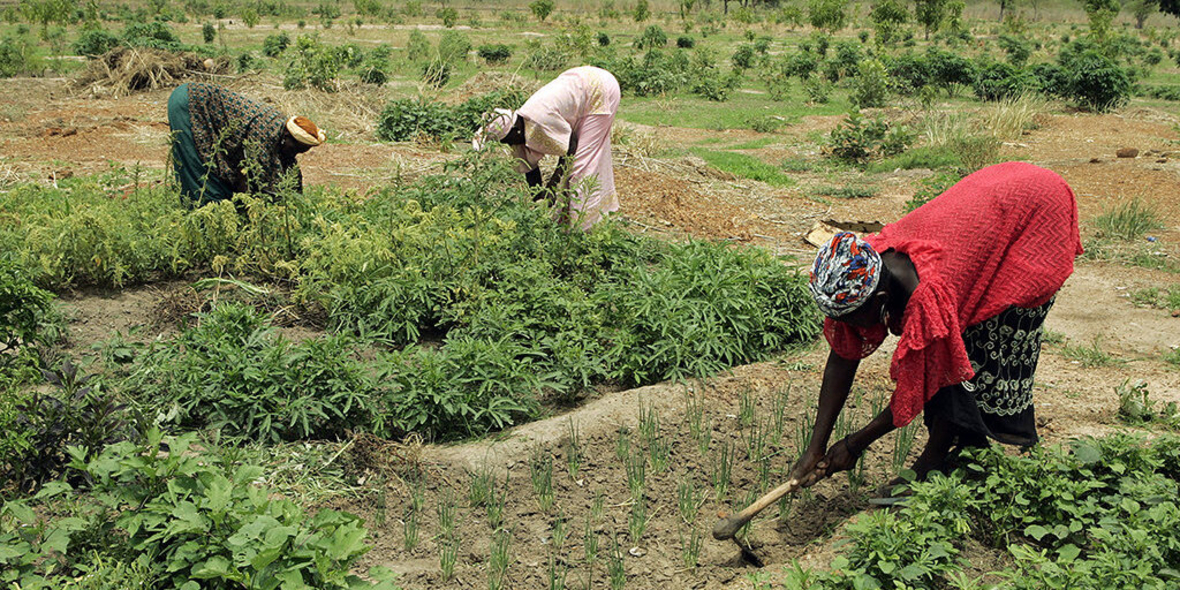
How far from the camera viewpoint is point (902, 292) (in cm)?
282

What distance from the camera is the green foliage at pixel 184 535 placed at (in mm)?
2436

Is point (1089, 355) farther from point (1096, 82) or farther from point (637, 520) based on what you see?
point (1096, 82)

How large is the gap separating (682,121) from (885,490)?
11496mm

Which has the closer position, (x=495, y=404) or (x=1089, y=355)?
(x=495, y=404)

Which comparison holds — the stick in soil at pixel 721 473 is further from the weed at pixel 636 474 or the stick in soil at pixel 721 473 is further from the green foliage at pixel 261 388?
the green foliage at pixel 261 388

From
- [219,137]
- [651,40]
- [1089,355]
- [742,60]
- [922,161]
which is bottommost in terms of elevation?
[1089,355]

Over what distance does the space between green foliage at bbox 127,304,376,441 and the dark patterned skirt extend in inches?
89.8

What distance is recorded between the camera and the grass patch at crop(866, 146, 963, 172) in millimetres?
9977

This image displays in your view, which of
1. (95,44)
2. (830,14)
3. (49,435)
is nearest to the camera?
(49,435)

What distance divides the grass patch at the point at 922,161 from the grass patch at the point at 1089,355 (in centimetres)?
525

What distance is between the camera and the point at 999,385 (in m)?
3.16

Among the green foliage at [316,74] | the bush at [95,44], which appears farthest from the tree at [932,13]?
the bush at [95,44]

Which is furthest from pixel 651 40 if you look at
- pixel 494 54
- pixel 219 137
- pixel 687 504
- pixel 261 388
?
pixel 687 504

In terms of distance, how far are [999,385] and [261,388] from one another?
2798 millimetres
